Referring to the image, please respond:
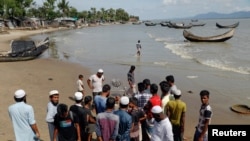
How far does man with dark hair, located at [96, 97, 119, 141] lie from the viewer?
185 inches

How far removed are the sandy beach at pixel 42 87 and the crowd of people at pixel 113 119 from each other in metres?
1.94

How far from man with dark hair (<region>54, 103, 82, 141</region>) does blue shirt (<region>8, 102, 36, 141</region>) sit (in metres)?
0.46

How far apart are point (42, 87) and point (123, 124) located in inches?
338

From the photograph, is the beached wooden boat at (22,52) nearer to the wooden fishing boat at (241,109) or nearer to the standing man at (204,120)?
the wooden fishing boat at (241,109)

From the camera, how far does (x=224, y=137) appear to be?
16.1 feet

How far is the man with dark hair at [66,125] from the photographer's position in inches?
192

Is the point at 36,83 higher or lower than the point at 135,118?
lower

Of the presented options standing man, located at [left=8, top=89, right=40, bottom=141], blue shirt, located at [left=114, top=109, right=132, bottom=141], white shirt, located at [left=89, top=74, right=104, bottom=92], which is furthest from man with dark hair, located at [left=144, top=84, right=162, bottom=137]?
white shirt, located at [left=89, top=74, right=104, bottom=92]

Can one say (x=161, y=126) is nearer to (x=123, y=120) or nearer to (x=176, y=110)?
(x=123, y=120)

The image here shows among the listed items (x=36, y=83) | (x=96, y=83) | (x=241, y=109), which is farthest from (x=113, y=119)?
(x=36, y=83)

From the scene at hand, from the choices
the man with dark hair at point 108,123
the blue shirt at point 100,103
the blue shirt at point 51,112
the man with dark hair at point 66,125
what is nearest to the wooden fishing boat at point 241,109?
the blue shirt at point 100,103

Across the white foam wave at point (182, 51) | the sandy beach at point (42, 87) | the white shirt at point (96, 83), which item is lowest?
the white foam wave at point (182, 51)

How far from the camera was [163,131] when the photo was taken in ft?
14.6

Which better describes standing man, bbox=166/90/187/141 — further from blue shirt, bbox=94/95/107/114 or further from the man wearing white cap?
blue shirt, bbox=94/95/107/114
